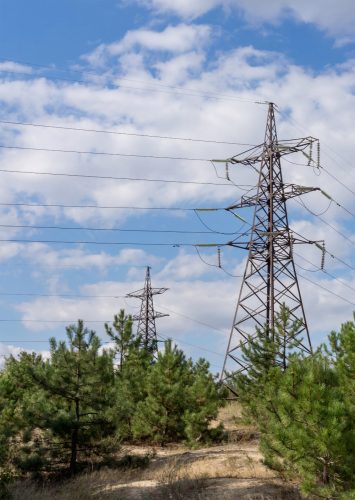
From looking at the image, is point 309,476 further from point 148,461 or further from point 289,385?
point 148,461

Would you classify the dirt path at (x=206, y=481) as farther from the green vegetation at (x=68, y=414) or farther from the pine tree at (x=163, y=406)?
the pine tree at (x=163, y=406)

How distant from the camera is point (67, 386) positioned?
1500 cm

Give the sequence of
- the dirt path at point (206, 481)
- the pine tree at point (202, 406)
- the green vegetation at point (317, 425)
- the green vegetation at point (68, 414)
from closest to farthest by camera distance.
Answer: the green vegetation at point (317, 425) → the dirt path at point (206, 481) → the green vegetation at point (68, 414) → the pine tree at point (202, 406)

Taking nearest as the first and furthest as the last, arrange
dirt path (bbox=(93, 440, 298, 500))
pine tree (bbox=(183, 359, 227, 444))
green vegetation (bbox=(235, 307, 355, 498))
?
1. green vegetation (bbox=(235, 307, 355, 498))
2. dirt path (bbox=(93, 440, 298, 500))
3. pine tree (bbox=(183, 359, 227, 444))

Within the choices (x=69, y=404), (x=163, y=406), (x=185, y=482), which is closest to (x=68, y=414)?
(x=69, y=404)

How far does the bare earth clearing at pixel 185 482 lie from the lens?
11859mm

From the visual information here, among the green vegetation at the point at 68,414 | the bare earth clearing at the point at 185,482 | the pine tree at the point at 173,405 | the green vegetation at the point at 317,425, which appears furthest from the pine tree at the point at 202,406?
the green vegetation at the point at 317,425

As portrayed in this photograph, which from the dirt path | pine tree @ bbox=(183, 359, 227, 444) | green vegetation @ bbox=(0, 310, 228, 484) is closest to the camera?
the dirt path

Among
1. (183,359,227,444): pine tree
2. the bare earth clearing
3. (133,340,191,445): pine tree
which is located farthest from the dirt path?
(133,340,191,445): pine tree

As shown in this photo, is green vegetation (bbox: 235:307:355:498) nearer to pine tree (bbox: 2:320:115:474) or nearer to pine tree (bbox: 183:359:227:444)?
pine tree (bbox: 2:320:115:474)

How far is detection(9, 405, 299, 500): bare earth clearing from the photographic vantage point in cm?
1186

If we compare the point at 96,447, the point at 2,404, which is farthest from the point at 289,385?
the point at 96,447

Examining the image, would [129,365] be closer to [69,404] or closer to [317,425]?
[69,404]

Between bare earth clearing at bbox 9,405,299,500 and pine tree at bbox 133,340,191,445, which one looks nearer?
bare earth clearing at bbox 9,405,299,500
